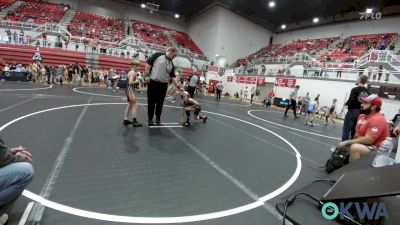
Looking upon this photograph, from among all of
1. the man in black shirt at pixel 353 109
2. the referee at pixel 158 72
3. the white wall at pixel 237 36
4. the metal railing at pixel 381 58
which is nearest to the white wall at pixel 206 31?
the white wall at pixel 237 36

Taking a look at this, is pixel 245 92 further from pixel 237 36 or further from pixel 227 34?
pixel 237 36

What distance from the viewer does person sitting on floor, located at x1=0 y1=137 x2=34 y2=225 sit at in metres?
1.85

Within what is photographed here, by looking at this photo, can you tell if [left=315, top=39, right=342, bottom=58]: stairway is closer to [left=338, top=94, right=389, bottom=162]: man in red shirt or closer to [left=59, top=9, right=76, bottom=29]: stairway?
[left=338, top=94, right=389, bottom=162]: man in red shirt

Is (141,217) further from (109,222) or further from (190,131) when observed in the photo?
(190,131)

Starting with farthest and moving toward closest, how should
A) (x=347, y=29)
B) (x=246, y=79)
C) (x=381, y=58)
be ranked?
(x=347, y=29) → (x=246, y=79) → (x=381, y=58)

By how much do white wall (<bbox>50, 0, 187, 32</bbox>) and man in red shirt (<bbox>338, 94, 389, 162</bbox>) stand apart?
3779 centimetres

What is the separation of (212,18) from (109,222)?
34470mm

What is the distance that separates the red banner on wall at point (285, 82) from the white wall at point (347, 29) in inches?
505

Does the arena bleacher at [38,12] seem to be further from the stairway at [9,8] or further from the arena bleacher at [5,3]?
the arena bleacher at [5,3]

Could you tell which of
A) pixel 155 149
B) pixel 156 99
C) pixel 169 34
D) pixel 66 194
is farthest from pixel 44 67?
pixel 169 34

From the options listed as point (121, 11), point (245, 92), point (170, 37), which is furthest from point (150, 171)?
point (121, 11)

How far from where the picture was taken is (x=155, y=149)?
4.17m

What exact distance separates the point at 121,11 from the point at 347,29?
29675mm

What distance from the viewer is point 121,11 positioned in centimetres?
3628
